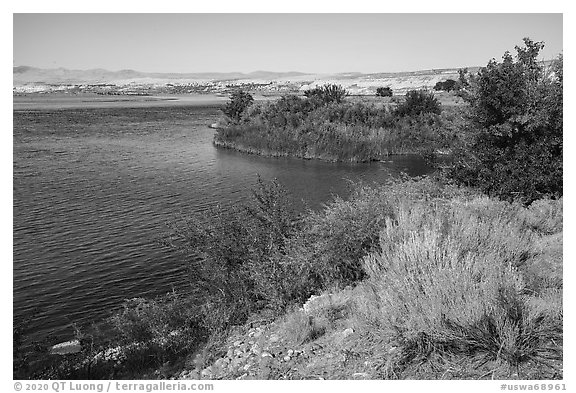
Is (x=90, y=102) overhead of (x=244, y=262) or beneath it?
overhead

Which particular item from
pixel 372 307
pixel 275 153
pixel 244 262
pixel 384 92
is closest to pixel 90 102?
pixel 384 92

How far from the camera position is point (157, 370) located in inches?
270

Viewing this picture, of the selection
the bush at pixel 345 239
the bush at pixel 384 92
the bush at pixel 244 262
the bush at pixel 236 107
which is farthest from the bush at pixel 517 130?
the bush at pixel 384 92

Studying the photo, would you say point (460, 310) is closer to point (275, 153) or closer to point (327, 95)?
point (275, 153)

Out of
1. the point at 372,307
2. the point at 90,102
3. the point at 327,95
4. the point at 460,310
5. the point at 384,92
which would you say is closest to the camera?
the point at 460,310

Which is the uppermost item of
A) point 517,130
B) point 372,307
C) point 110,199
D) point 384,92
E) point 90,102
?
point 90,102

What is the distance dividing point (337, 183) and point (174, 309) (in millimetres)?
16344

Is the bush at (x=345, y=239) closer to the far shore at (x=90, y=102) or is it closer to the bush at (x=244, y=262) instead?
the bush at (x=244, y=262)

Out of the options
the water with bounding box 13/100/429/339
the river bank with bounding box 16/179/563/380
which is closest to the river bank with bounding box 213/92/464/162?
the water with bounding box 13/100/429/339

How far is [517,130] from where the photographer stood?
13375mm

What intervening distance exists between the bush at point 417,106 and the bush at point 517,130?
1042 inches

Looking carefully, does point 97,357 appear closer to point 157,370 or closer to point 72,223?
point 157,370

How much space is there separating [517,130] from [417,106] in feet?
91.8
